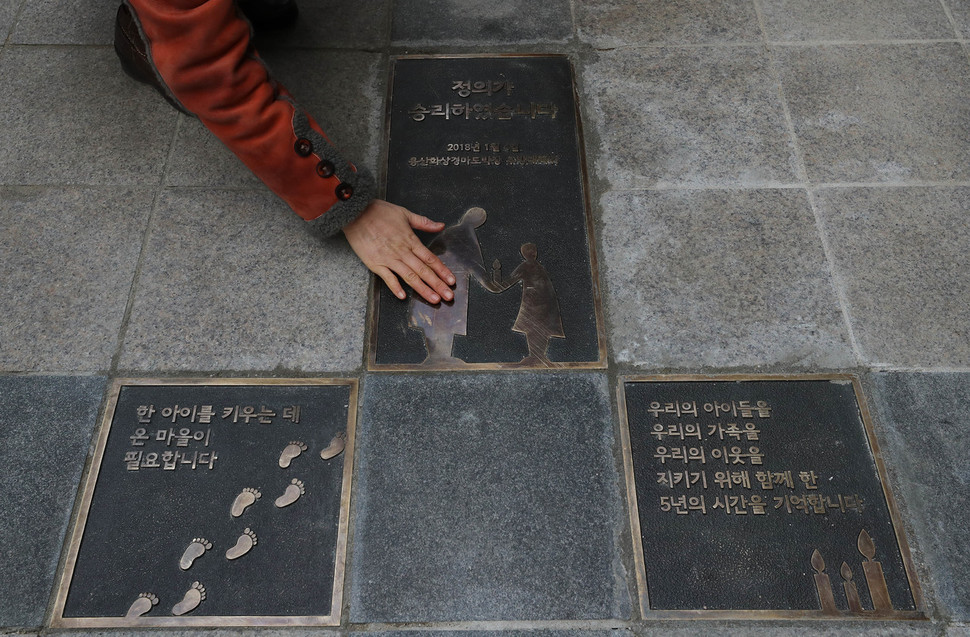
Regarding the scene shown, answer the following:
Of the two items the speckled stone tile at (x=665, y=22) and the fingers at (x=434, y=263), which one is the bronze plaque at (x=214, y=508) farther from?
the speckled stone tile at (x=665, y=22)


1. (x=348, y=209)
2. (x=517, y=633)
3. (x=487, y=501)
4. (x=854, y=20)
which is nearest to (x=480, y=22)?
(x=348, y=209)

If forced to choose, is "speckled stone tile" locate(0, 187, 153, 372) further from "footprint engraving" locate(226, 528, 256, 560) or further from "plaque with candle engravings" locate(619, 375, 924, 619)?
"plaque with candle engravings" locate(619, 375, 924, 619)

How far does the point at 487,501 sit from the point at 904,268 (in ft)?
5.15

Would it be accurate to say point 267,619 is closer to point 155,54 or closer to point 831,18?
point 155,54

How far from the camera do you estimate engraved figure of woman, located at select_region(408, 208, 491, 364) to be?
2.03 m

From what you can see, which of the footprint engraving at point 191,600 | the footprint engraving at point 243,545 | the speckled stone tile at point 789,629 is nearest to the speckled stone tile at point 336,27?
the footprint engraving at point 243,545

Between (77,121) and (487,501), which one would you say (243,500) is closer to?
(487,501)

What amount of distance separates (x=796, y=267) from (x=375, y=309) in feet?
4.54

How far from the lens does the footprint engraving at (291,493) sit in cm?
179

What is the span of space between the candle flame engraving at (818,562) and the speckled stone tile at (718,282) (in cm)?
55

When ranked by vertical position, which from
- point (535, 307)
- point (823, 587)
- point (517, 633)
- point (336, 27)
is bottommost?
point (517, 633)

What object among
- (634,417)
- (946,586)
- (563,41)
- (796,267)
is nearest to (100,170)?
(563,41)

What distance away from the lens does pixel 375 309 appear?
6.88 ft

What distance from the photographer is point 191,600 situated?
167cm
